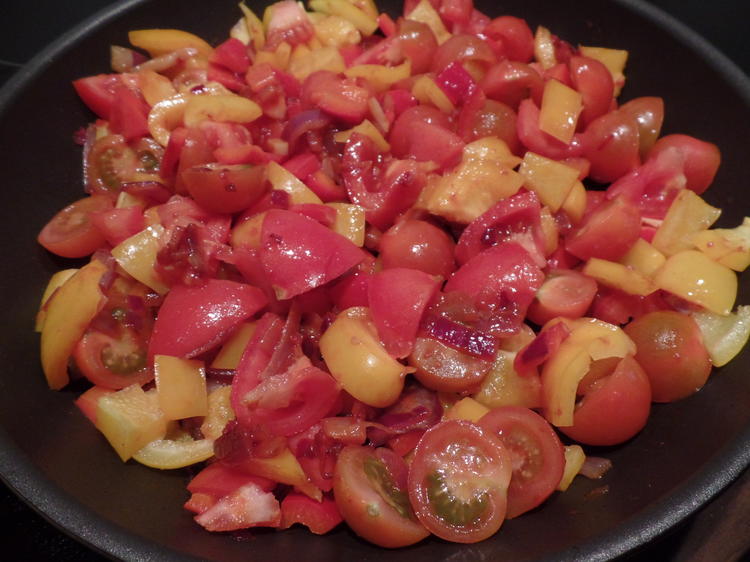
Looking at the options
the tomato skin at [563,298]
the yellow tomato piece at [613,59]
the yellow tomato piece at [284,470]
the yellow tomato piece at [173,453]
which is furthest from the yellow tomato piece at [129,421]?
the yellow tomato piece at [613,59]

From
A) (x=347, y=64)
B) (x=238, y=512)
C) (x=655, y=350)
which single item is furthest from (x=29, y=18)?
(x=655, y=350)

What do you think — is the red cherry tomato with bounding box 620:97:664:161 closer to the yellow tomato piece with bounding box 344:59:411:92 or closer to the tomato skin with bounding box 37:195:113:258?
the yellow tomato piece with bounding box 344:59:411:92

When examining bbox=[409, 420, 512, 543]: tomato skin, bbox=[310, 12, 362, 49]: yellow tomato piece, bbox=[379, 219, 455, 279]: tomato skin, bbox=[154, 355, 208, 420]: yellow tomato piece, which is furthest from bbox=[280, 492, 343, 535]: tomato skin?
bbox=[310, 12, 362, 49]: yellow tomato piece

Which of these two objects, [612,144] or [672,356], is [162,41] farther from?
[672,356]

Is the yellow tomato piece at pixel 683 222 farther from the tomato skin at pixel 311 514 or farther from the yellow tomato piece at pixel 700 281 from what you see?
the tomato skin at pixel 311 514

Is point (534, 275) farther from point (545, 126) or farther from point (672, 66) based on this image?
point (672, 66)

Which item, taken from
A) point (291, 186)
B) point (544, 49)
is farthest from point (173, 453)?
point (544, 49)
